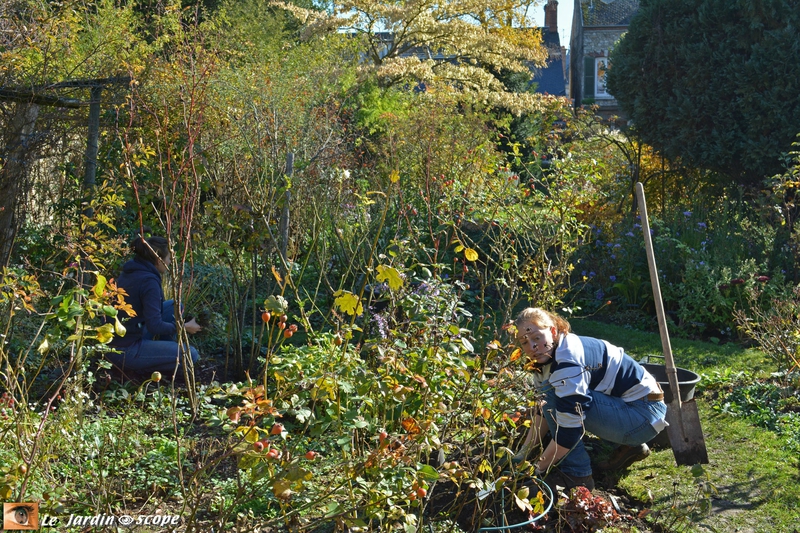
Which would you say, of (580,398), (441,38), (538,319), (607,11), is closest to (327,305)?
(538,319)

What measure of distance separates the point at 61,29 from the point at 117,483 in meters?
5.53

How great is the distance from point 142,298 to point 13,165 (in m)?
2.12

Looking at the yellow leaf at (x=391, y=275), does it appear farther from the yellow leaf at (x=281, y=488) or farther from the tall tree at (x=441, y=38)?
the tall tree at (x=441, y=38)

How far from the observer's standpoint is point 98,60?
7125 mm

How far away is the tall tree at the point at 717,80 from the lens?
793 cm

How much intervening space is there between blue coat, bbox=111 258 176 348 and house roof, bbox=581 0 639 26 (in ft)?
96.7

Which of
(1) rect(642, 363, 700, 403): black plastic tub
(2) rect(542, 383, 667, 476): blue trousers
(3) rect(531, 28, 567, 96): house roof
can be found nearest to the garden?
(2) rect(542, 383, 667, 476): blue trousers

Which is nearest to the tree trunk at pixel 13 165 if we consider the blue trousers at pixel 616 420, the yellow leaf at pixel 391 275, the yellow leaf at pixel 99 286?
the yellow leaf at pixel 99 286

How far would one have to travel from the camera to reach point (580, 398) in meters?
3.17

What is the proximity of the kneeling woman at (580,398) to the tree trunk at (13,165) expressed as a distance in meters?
4.10

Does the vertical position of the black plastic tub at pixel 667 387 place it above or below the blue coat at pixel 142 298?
below

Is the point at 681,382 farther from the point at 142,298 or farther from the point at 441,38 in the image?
the point at 441,38

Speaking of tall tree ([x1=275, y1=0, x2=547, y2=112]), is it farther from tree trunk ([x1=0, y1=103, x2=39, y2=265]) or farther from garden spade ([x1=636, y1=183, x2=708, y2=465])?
garden spade ([x1=636, y1=183, x2=708, y2=465])

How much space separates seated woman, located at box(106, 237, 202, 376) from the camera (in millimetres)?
4246
